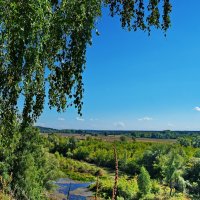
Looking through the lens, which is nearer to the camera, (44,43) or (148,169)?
(44,43)

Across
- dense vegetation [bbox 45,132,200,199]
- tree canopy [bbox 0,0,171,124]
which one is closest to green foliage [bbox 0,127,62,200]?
dense vegetation [bbox 45,132,200,199]

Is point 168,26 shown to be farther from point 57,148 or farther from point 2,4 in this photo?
point 57,148

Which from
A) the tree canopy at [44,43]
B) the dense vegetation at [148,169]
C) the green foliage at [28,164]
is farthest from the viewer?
the dense vegetation at [148,169]

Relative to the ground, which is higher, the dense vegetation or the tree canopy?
the tree canopy

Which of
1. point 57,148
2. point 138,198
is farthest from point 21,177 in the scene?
point 57,148

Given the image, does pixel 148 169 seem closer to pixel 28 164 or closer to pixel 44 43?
pixel 28 164

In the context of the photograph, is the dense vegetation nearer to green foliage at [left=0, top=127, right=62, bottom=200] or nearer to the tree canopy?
green foliage at [left=0, top=127, right=62, bottom=200]

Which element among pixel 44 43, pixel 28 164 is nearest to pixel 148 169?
pixel 28 164

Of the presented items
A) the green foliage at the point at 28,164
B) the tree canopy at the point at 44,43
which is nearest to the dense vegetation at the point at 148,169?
the green foliage at the point at 28,164

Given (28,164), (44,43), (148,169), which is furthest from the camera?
(148,169)

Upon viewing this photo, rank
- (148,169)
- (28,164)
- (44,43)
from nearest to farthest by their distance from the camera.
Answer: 1. (44,43)
2. (28,164)
3. (148,169)

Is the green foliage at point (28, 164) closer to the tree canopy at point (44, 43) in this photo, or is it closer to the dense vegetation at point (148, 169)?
the dense vegetation at point (148, 169)

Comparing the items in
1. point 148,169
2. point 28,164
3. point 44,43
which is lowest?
point 148,169

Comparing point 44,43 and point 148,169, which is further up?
point 44,43
